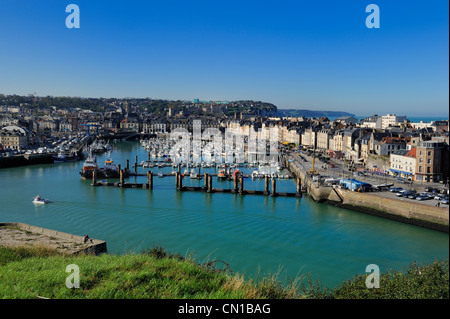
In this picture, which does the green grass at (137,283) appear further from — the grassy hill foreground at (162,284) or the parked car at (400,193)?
the parked car at (400,193)

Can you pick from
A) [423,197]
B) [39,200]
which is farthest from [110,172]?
[423,197]

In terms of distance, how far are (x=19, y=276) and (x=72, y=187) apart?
12.3 meters

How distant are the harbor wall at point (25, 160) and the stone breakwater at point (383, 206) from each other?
16.9 meters

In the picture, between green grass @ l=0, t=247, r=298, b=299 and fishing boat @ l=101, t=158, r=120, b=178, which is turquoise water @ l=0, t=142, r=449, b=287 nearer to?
green grass @ l=0, t=247, r=298, b=299

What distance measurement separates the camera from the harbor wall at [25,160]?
21.7m

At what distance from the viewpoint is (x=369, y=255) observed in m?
7.52

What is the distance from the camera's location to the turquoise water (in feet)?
23.5

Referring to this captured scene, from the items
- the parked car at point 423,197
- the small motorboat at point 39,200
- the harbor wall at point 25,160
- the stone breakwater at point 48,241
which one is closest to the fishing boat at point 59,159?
the harbor wall at point 25,160

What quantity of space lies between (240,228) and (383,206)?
408 cm

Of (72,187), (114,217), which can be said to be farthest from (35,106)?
(114,217)

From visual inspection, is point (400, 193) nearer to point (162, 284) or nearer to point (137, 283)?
point (162, 284)

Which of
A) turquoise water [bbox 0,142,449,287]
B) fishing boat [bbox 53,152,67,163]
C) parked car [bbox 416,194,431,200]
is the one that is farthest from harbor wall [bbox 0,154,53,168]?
parked car [bbox 416,194,431,200]

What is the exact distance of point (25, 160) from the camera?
23.1m
